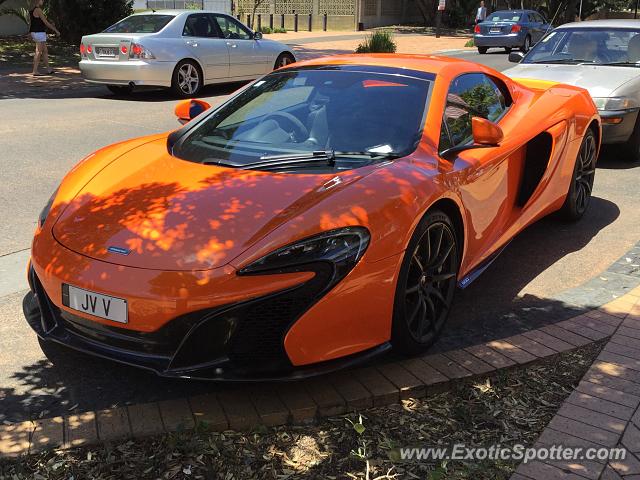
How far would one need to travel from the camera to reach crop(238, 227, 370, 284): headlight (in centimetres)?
287

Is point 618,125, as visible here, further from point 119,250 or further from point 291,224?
point 119,250

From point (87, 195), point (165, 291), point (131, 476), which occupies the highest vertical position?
point (87, 195)

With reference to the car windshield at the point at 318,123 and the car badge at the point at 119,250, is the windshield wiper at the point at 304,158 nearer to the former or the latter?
the car windshield at the point at 318,123

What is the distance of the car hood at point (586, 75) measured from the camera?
7785 millimetres

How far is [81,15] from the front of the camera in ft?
66.3

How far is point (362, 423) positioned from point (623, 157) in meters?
6.70

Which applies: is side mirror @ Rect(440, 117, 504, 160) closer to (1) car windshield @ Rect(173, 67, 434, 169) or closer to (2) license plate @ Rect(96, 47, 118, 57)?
(1) car windshield @ Rect(173, 67, 434, 169)

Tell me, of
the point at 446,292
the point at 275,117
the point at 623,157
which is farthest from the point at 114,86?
the point at 446,292

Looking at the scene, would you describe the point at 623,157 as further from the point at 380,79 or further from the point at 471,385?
the point at 471,385

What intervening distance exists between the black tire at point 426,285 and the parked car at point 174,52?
1003 centimetres

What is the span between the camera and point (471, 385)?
3354mm

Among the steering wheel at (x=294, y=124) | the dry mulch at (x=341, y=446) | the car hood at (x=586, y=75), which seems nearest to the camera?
the dry mulch at (x=341, y=446)

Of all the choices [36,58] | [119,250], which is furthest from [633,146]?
[36,58]

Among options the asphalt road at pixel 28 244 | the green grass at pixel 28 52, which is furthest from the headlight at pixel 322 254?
the green grass at pixel 28 52
